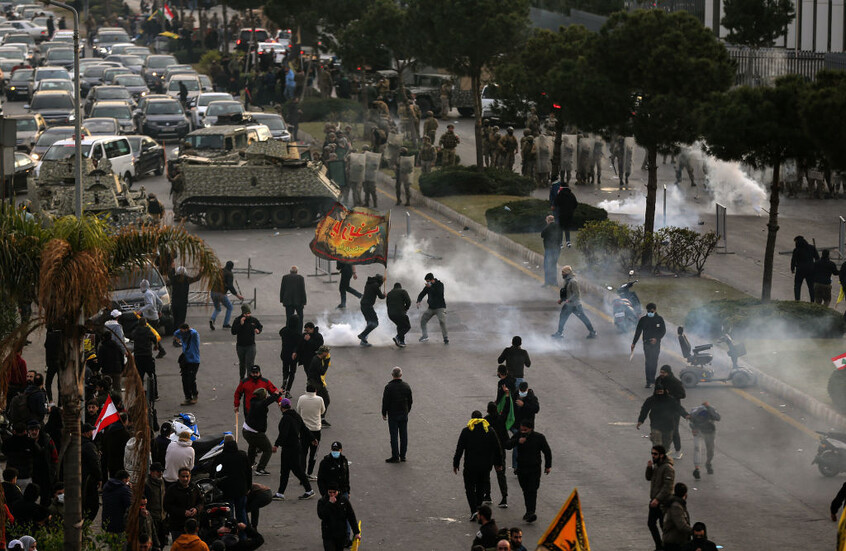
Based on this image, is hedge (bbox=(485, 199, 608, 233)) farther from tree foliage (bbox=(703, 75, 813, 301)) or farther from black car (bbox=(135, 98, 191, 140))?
black car (bbox=(135, 98, 191, 140))

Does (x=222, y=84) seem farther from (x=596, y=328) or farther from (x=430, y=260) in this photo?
(x=596, y=328)

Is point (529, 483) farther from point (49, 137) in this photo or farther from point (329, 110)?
point (329, 110)

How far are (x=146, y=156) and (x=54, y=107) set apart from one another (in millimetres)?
10318

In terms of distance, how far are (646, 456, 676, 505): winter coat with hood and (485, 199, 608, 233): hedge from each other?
1825 cm

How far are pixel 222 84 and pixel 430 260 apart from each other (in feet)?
115

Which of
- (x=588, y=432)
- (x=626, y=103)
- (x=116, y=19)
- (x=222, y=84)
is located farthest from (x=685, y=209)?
(x=116, y=19)

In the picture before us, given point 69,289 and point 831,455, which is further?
point 831,455

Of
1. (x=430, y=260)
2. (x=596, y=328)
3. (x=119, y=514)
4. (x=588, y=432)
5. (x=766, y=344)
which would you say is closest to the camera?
(x=119, y=514)

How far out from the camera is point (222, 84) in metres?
65.4

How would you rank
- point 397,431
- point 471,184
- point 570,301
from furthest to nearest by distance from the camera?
point 471,184 < point 570,301 < point 397,431

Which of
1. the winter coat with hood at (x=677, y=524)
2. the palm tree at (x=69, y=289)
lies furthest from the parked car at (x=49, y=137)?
the winter coat with hood at (x=677, y=524)

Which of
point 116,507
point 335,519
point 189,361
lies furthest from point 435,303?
point 116,507

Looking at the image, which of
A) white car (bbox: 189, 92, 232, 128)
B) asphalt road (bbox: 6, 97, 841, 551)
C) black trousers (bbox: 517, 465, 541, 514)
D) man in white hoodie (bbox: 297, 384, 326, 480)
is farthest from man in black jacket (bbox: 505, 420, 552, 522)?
white car (bbox: 189, 92, 232, 128)

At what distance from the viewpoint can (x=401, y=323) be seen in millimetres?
25297
